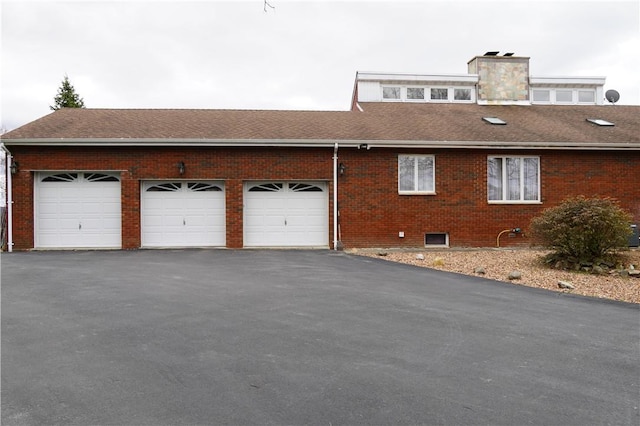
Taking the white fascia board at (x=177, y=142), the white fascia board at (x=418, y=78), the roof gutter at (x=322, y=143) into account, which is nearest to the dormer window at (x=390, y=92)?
the white fascia board at (x=418, y=78)

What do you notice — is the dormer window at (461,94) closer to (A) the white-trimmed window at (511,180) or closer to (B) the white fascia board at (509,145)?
(A) the white-trimmed window at (511,180)

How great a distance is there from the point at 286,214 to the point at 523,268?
6.98 m

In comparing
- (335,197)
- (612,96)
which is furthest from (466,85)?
(335,197)

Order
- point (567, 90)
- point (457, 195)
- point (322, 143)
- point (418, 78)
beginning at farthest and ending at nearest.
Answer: point (567, 90) → point (418, 78) → point (457, 195) → point (322, 143)

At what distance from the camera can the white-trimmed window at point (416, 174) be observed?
1476 centimetres

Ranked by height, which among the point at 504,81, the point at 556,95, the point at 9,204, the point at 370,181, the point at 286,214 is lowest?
the point at 286,214

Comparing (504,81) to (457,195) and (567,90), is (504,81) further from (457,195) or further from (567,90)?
(457,195)

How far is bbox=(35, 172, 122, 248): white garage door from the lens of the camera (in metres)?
13.9

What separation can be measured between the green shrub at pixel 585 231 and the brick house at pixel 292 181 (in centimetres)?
430

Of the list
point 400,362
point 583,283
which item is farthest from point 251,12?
point 583,283

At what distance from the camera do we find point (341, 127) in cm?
1567

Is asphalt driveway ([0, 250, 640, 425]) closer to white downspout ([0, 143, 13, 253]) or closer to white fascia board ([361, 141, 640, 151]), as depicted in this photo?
white downspout ([0, 143, 13, 253])

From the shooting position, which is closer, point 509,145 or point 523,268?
point 523,268

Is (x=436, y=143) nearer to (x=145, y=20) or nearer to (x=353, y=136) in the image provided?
(x=353, y=136)
